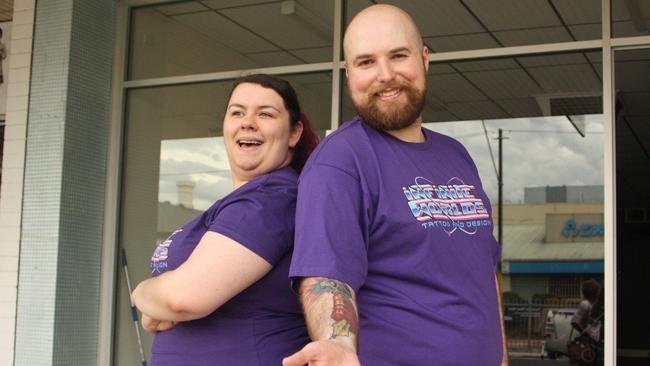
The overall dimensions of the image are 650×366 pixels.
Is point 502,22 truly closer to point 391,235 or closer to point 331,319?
point 391,235

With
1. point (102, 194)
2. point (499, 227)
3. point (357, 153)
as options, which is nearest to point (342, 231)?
point (357, 153)

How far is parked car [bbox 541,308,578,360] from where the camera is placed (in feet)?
25.1

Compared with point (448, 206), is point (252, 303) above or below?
below

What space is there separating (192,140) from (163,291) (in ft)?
14.4

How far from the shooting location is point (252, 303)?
5.51 feet

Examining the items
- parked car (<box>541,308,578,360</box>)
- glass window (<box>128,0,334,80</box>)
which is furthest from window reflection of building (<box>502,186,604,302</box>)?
glass window (<box>128,0,334,80</box>)

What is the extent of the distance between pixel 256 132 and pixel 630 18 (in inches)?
145

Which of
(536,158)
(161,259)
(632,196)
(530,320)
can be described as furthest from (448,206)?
(632,196)

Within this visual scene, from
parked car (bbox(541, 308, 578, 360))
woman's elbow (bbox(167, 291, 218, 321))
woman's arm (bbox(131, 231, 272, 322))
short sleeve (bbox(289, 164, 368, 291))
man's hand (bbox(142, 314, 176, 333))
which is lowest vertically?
parked car (bbox(541, 308, 578, 360))

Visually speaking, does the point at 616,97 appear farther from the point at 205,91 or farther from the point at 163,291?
the point at 163,291

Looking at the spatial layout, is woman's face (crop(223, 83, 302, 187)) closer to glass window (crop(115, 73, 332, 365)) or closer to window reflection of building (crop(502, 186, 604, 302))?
glass window (crop(115, 73, 332, 365))

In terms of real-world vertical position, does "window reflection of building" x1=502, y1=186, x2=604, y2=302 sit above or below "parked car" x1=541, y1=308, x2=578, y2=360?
above

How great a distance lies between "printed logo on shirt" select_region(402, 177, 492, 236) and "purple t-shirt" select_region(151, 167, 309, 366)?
29cm

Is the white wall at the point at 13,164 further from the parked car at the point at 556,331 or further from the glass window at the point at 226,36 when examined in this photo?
the parked car at the point at 556,331
